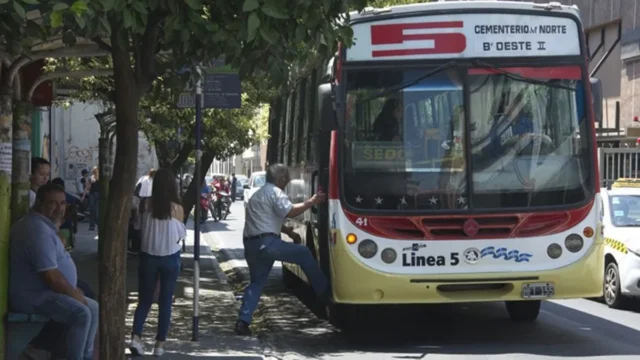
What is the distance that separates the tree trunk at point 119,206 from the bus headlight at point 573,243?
15.6ft

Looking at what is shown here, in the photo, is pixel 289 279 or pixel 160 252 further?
pixel 289 279

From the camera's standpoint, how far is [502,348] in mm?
10516

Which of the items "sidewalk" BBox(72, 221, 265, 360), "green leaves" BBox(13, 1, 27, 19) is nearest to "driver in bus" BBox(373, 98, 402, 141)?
"sidewalk" BBox(72, 221, 265, 360)

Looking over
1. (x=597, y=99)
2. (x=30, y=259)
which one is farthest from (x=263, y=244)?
(x=30, y=259)

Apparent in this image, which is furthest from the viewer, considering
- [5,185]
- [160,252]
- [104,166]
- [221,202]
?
[221,202]

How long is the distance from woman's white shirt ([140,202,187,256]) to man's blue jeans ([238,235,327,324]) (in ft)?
5.92

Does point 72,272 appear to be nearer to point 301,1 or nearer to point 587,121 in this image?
point 301,1

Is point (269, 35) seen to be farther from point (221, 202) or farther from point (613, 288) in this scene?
point (221, 202)

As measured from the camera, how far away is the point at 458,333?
11.7m

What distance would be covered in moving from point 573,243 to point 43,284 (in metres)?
5.41

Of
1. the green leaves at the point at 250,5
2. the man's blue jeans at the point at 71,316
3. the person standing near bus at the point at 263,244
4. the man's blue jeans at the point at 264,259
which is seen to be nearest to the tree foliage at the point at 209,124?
the person standing near bus at the point at 263,244

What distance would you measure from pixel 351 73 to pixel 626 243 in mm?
A: 4997

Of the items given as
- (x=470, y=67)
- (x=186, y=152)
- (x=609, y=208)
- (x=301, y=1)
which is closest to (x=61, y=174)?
(x=186, y=152)

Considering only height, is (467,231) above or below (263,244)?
above
